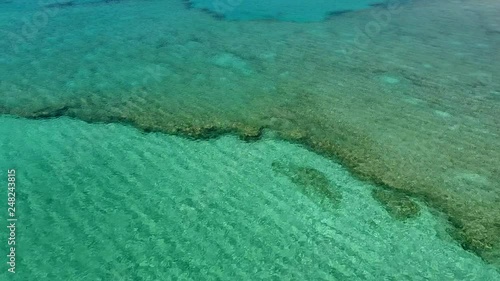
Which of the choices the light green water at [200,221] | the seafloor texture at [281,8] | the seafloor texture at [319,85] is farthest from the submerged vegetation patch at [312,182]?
the seafloor texture at [281,8]

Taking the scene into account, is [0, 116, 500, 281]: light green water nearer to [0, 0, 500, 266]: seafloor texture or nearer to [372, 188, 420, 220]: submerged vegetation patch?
[372, 188, 420, 220]: submerged vegetation patch

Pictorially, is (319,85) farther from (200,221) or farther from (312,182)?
(200,221)

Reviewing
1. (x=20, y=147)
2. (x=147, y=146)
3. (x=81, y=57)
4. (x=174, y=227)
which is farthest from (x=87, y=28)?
(x=174, y=227)

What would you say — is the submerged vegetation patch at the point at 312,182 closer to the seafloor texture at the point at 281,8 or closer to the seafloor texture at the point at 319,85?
the seafloor texture at the point at 319,85

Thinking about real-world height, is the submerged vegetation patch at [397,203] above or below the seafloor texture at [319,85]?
below

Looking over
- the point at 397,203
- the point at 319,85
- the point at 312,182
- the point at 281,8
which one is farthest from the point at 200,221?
the point at 281,8
